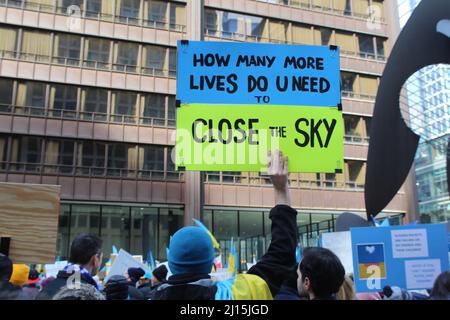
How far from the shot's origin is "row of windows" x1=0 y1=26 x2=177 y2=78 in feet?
91.5

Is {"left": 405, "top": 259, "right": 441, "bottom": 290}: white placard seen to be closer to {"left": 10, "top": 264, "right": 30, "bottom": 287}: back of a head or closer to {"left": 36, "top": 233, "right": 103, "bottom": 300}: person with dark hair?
{"left": 36, "top": 233, "right": 103, "bottom": 300}: person with dark hair

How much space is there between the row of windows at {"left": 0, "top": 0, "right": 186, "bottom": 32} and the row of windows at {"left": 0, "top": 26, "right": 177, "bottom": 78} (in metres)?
1.31

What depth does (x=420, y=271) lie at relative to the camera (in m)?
4.68

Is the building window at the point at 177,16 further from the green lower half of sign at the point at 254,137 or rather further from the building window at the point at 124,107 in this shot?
the green lower half of sign at the point at 254,137

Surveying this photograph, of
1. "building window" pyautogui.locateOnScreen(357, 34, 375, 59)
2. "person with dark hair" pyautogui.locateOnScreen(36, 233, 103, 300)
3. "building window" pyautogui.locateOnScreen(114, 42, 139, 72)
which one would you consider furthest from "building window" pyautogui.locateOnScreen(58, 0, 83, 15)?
"person with dark hair" pyautogui.locateOnScreen(36, 233, 103, 300)

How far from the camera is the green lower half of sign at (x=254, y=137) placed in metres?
3.24

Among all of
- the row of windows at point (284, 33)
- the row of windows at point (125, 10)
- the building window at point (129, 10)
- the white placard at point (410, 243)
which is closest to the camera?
the white placard at point (410, 243)

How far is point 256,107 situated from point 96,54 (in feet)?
89.8

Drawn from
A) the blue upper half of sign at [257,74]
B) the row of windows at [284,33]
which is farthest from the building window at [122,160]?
the blue upper half of sign at [257,74]

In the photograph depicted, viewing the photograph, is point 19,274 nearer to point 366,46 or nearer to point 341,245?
point 341,245

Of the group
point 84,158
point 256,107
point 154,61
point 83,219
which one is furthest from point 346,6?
point 256,107

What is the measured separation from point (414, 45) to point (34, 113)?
24.8 m

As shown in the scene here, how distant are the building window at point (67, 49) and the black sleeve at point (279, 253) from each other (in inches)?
1113

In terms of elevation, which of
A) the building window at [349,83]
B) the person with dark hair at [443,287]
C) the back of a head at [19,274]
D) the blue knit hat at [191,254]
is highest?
the building window at [349,83]
